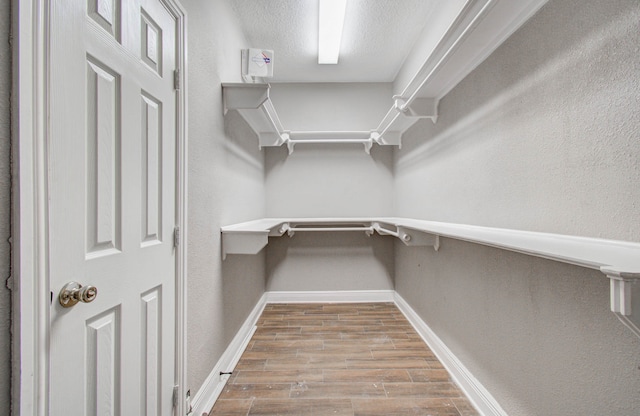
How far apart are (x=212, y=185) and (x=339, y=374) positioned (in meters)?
1.52

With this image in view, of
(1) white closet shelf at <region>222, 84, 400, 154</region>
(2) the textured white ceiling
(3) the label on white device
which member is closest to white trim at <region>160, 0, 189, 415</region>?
(1) white closet shelf at <region>222, 84, 400, 154</region>

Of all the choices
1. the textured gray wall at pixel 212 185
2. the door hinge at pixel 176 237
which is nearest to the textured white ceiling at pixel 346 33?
the textured gray wall at pixel 212 185

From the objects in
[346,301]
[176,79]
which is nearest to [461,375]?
[346,301]

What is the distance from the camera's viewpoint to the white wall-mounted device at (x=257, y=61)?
7.73 feet

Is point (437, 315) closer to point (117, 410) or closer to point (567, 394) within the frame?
point (567, 394)

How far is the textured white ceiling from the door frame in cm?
190

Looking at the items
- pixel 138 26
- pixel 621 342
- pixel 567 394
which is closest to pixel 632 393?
pixel 621 342

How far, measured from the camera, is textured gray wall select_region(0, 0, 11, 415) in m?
0.64

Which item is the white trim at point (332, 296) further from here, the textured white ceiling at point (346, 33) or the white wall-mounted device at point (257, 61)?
the textured white ceiling at point (346, 33)

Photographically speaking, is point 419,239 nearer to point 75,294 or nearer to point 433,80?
point 433,80

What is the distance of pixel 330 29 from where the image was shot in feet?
7.84

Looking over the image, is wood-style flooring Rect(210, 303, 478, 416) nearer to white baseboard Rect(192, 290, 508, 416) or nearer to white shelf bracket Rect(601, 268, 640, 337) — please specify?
white baseboard Rect(192, 290, 508, 416)

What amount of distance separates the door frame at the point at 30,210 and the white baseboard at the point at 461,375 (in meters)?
1.85

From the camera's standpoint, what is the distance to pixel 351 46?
2.76m
